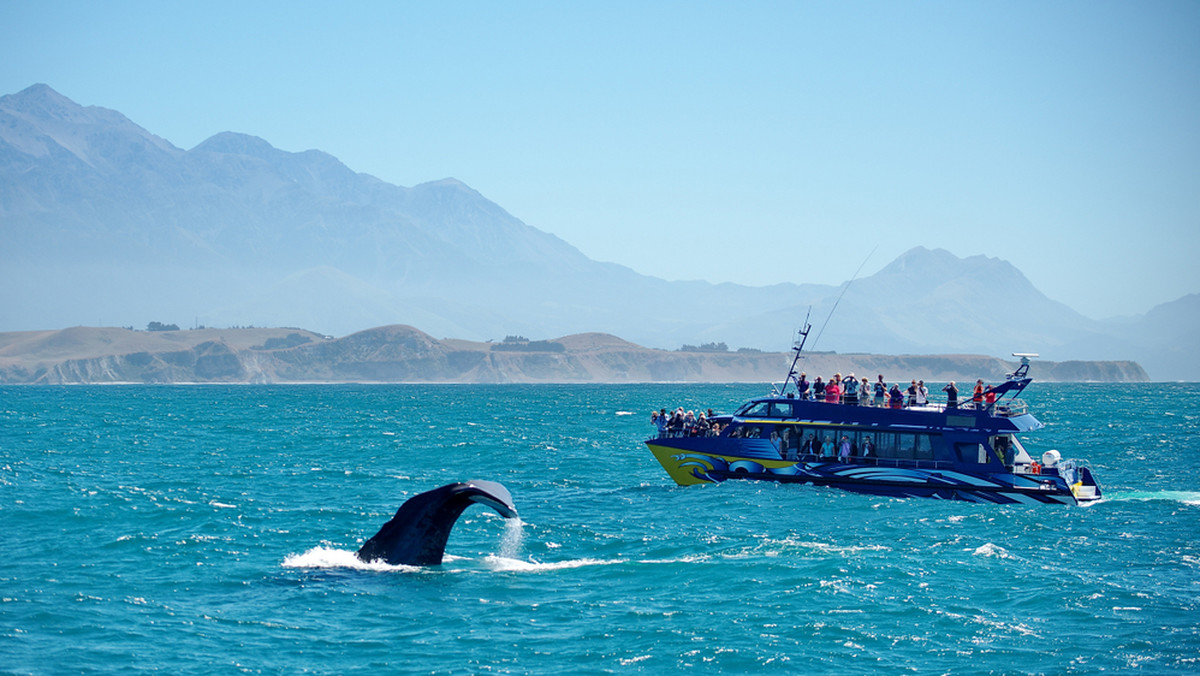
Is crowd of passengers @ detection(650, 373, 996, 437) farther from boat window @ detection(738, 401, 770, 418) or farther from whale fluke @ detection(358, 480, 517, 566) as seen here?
whale fluke @ detection(358, 480, 517, 566)

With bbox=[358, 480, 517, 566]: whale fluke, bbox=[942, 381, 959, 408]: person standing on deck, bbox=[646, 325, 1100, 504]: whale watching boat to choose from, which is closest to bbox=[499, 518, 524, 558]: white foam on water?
bbox=[358, 480, 517, 566]: whale fluke

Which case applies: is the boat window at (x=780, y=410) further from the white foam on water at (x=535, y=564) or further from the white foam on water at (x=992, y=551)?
the white foam on water at (x=535, y=564)

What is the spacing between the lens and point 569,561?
24.2 metres

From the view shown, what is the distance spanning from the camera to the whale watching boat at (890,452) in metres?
36.6

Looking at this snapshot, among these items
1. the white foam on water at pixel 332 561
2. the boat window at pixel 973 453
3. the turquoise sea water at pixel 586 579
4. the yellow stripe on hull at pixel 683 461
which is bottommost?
the turquoise sea water at pixel 586 579

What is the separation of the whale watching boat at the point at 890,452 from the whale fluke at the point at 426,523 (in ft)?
61.1

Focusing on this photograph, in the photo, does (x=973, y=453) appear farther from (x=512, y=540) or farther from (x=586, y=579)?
(x=586, y=579)

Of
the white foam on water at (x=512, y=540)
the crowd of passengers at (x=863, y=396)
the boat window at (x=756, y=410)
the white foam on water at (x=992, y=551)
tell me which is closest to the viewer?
the white foam on water at (x=512, y=540)

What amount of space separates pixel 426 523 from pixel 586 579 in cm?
372

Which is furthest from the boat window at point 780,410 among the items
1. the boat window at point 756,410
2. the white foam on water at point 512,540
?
the white foam on water at point 512,540

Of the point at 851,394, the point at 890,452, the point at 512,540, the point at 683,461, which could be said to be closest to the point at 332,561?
the point at 512,540

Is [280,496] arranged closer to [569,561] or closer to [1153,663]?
[569,561]

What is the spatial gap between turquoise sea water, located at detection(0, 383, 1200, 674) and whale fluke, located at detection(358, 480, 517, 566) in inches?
14.7

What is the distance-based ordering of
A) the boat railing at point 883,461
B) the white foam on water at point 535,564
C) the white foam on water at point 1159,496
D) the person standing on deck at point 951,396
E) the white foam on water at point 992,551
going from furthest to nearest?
the white foam on water at point 1159,496 < the person standing on deck at point 951,396 < the boat railing at point 883,461 < the white foam on water at point 992,551 < the white foam on water at point 535,564
